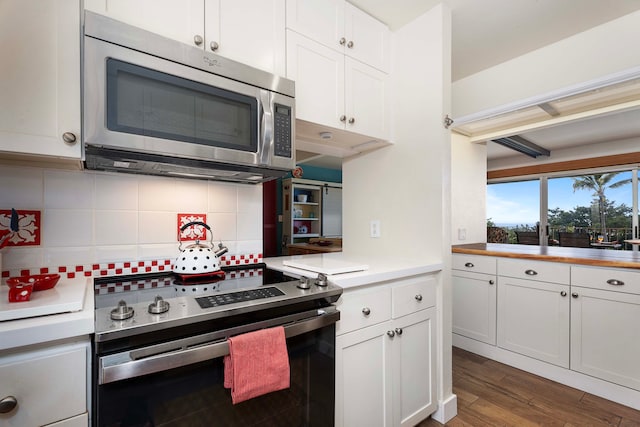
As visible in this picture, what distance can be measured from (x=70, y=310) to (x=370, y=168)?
1.77 meters

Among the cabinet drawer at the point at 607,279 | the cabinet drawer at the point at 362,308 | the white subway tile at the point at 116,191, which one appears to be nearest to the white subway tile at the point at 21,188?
the white subway tile at the point at 116,191

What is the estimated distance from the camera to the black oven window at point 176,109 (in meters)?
0.95

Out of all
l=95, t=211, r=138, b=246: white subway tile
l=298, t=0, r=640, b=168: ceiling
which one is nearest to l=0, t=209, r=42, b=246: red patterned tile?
l=95, t=211, r=138, b=246: white subway tile

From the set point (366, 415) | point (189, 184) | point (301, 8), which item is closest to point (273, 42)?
point (301, 8)

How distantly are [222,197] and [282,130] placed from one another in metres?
0.51

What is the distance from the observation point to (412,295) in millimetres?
1509

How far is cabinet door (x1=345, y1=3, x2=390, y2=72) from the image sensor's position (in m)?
1.67

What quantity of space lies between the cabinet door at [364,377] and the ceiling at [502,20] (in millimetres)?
1817

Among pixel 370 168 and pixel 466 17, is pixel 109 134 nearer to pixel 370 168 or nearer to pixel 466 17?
pixel 370 168

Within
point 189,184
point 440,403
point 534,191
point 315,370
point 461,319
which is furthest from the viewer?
point 534,191

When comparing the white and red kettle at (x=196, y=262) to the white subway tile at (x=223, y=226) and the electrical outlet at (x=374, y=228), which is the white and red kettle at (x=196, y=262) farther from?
the electrical outlet at (x=374, y=228)

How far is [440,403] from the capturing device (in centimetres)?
167

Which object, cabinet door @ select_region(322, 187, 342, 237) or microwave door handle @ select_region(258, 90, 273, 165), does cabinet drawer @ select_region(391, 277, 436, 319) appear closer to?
microwave door handle @ select_region(258, 90, 273, 165)

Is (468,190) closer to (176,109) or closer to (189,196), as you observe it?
(189,196)
